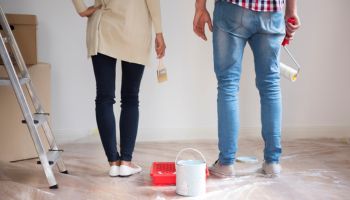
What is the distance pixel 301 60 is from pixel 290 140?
54cm

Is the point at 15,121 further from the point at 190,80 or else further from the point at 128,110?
the point at 190,80

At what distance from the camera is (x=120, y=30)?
5.80 feet

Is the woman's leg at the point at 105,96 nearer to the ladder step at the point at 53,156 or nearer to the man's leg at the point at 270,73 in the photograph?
the ladder step at the point at 53,156

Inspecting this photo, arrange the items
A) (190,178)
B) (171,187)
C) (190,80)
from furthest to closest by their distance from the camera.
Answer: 1. (190,80)
2. (171,187)
3. (190,178)

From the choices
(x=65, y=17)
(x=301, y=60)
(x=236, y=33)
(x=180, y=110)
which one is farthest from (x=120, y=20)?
(x=301, y=60)

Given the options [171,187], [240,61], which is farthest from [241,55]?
[171,187]

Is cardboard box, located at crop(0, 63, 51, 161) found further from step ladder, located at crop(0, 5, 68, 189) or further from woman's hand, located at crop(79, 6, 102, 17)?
woman's hand, located at crop(79, 6, 102, 17)

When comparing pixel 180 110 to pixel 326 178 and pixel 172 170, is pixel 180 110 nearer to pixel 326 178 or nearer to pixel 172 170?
pixel 172 170

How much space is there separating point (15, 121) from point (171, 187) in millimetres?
948

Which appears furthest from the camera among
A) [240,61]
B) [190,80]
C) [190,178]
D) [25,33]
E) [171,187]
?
[190,80]

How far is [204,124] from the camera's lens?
279cm

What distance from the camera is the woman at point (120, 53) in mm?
1764

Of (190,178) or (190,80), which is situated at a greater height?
(190,80)

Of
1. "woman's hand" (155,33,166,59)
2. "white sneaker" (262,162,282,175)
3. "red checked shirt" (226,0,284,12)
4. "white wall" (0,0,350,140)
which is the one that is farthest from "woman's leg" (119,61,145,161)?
"white wall" (0,0,350,140)
